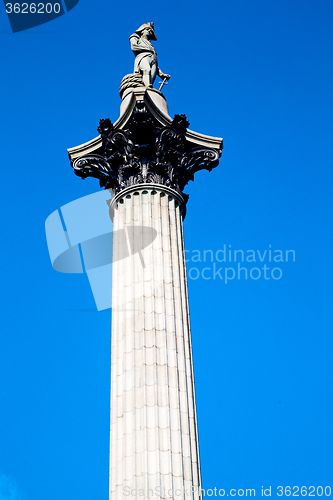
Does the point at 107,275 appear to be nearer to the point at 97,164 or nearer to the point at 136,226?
the point at 136,226

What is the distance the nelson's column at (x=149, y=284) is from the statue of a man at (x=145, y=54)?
55mm

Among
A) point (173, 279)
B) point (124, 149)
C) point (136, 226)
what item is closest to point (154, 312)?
point (173, 279)

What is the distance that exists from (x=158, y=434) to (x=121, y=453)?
4.03 ft

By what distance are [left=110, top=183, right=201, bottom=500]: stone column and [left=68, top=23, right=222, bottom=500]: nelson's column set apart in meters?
0.03

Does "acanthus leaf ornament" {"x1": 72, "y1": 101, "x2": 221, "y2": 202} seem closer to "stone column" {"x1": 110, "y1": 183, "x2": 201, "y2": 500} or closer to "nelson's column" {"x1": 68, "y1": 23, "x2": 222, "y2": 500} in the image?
"nelson's column" {"x1": 68, "y1": 23, "x2": 222, "y2": 500}

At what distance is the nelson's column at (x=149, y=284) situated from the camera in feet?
67.3

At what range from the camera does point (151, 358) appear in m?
22.3

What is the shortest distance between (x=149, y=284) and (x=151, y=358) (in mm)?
2894

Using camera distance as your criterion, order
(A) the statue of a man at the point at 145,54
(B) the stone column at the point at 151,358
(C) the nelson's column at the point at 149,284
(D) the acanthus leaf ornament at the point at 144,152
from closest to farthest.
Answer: (B) the stone column at the point at 151,358, (C) the nelson's column at the point at 149,284, (D) the acanthus leaf ornament at the point at 144,152, (A) the statue of a man at the point at 145,54

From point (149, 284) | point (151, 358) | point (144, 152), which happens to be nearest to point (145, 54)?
point (144, 152)

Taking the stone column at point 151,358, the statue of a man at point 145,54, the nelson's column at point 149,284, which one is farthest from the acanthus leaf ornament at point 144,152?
the statue of a man at point 145,54

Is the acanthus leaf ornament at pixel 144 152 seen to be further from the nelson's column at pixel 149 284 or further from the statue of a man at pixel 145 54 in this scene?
the statue of a man at pixel 145 54

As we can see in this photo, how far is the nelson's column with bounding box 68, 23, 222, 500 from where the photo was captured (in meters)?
20.5

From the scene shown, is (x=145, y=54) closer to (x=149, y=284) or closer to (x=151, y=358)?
(x=149, y=284)
